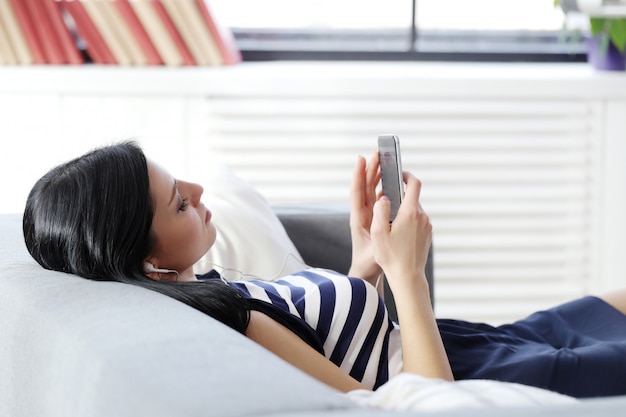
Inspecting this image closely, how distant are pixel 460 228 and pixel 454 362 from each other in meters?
1.46

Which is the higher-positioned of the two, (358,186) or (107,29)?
(107,29)

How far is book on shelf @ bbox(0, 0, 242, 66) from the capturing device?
273 centimetres

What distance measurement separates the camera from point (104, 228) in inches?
49.1

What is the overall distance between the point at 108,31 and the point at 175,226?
154cm

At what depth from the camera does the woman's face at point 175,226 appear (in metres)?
1.35

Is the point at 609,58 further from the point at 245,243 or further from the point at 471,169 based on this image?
the point at 245,243

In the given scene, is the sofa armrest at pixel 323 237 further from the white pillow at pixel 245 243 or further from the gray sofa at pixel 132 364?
the gray sofa at pixel 132 364

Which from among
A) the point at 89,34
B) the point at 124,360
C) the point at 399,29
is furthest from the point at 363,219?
the point at 399,29

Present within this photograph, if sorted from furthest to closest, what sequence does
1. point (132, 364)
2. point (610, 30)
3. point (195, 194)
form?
1. point (610, 30)
2. point (195, 194)
3. point (132, 364)

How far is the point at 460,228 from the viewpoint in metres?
2.92

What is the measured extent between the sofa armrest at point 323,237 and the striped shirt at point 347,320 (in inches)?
21.0

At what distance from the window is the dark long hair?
1.90 meters

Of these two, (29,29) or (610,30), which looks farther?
(610,30)

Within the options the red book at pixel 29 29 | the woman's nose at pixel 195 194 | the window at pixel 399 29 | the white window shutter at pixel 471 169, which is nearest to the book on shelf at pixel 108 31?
the red book at pixel 29 29
